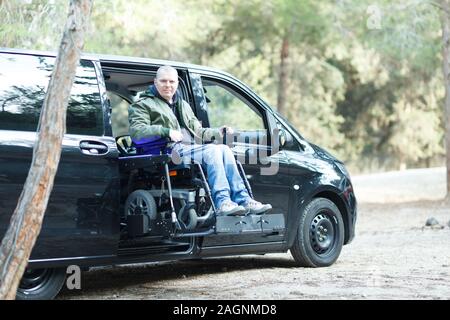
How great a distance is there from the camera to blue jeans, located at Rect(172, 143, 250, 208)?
733 centimetres

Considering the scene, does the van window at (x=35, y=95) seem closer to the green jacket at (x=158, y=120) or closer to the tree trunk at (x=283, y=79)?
the green jacket at (x=158, y=120)

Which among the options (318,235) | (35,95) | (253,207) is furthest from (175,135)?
(318,235)

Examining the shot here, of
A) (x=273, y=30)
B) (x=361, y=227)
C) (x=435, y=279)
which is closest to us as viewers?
(x=435, y=279)

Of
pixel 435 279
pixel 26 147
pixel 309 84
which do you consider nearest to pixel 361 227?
pixel 435 279

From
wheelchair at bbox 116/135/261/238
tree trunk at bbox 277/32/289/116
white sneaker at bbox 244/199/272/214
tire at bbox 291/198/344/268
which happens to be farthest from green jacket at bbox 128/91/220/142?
tree trunk at bbox 277/32/289/116

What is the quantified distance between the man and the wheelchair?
0.09m

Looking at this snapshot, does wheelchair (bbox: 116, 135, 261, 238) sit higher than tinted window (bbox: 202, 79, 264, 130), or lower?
lower

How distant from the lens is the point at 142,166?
7246 mm

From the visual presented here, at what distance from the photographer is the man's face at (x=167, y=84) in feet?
25.0

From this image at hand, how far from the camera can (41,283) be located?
6.84m

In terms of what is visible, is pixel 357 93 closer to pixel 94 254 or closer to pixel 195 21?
pixel 195 21

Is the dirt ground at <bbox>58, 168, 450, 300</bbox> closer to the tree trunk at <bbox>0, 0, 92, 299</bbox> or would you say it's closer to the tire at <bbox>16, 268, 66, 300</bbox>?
the tire at <bbox>16, 268, 66, 300</bbox>

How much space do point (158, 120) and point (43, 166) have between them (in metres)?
2.05
